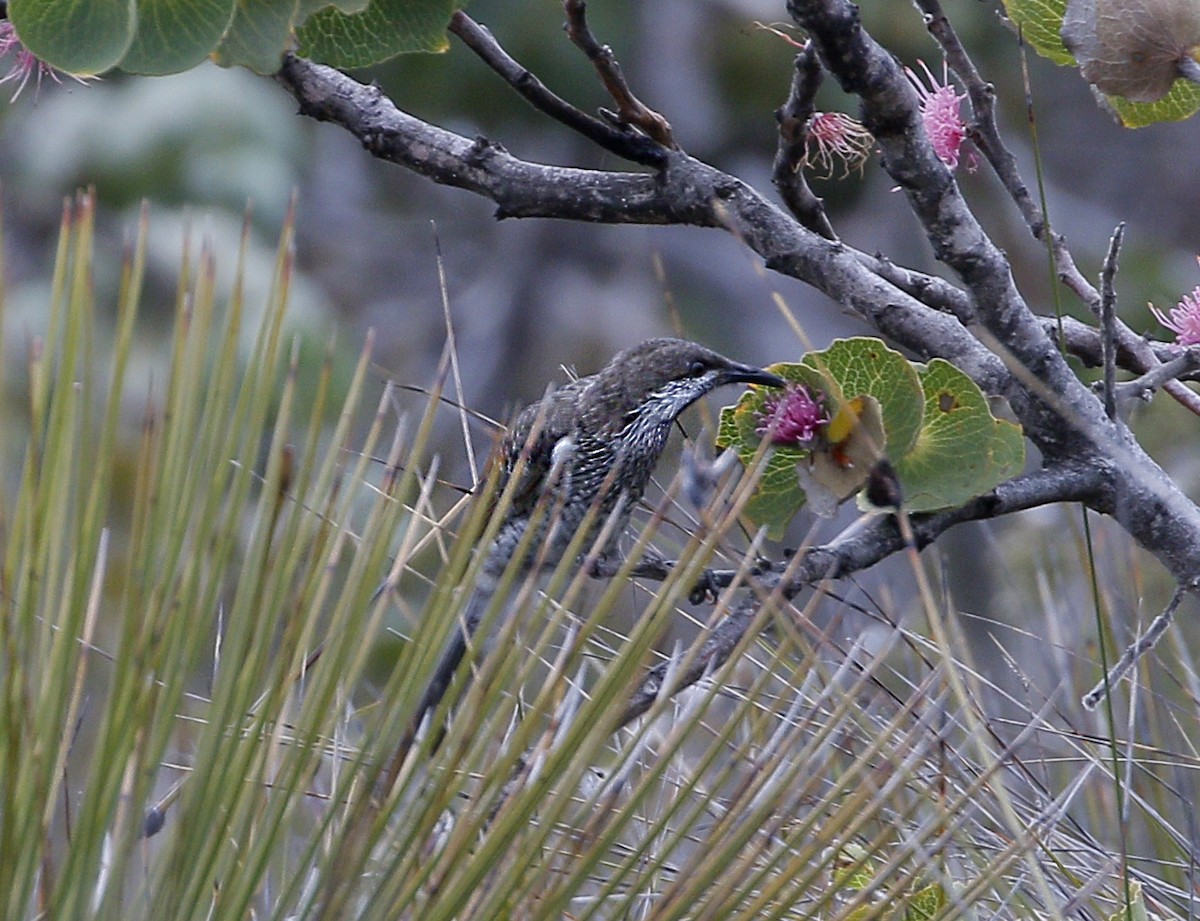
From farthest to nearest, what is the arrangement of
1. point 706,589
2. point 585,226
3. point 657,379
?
1. point 585,226
2. point 657,379
3. point 706,589

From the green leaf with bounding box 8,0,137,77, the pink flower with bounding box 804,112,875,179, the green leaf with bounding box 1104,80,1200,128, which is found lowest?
the green leaf with bounding box 8,0,137,77

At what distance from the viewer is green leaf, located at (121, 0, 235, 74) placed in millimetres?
1033

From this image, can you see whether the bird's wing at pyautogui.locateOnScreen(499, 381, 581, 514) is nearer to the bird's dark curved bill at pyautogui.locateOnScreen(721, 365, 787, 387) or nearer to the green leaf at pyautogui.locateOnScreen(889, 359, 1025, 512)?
the bird's dark curved bill at pyautogui.locateOnScreen(721, 365, 787, 387)

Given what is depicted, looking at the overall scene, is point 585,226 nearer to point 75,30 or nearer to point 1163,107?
point 1163,107

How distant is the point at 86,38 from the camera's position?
1041mm

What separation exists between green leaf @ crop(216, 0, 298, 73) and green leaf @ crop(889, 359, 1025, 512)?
1.82ft

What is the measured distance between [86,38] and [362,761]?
581 mm

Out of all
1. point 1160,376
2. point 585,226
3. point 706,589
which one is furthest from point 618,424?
point 585,226

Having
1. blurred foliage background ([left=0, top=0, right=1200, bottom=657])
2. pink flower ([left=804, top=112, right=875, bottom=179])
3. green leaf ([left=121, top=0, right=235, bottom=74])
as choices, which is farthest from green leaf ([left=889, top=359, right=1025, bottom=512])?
blurred foliage background ([left=0, top=0, right=1200, bottom=657])

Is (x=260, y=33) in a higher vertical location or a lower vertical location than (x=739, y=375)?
higher

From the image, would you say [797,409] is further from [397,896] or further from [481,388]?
[481,388]

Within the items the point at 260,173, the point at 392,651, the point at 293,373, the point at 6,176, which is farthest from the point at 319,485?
the point at 6,176

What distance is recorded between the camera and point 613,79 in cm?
113

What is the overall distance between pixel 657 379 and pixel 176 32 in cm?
100
